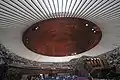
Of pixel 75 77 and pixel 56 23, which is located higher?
pixel 56 23

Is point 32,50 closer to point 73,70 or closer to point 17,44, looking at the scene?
point 17,44

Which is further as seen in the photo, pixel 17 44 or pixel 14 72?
pixel 17 44

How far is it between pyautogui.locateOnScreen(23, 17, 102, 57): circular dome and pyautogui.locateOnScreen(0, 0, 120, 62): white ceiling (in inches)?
0.8

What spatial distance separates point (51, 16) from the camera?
2.71 ft

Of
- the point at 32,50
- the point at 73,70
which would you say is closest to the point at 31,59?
the point at 32,50

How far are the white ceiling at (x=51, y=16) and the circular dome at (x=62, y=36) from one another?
0.8 inches

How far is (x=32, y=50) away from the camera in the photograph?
2.93ft

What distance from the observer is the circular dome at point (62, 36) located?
85cm

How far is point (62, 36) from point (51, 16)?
0.34ft

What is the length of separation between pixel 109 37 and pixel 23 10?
41cm

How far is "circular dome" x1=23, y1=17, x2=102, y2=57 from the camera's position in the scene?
0.85 m

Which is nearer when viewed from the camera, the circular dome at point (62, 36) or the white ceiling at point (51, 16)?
the white ceiling at point (51, 16)

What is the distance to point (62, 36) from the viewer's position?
2.83 feet

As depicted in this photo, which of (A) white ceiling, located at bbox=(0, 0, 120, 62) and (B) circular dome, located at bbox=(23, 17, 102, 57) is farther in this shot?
(B) circular dome, located at bbox=(23, 17, 102, 57)
